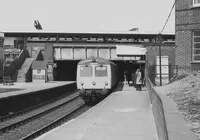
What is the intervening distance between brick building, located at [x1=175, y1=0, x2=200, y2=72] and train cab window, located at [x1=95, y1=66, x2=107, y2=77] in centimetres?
518

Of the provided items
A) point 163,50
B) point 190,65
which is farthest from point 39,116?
point 163,50

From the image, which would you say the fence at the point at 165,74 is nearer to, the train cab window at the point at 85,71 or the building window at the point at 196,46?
the building window at the point at 196,46

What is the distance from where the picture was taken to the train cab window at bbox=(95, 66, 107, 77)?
22.6 metres

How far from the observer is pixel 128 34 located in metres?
63.1

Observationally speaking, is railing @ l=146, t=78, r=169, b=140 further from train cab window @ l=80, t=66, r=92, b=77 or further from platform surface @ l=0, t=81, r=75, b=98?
train cab window @ l=80, t=66, r=92, b=77

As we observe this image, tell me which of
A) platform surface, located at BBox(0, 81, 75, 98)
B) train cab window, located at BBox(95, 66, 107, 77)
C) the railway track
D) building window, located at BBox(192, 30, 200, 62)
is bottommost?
the railway track

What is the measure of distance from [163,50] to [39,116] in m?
18.6

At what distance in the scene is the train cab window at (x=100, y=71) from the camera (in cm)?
2256

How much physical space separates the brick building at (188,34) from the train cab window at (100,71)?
5184mm

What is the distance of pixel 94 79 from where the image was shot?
2228 cm

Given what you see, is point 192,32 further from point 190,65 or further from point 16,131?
point 16,131

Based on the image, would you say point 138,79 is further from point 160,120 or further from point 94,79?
point 160,120

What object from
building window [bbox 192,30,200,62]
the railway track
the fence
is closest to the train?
the railway track

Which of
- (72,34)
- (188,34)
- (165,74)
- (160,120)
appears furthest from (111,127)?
(72,34)
